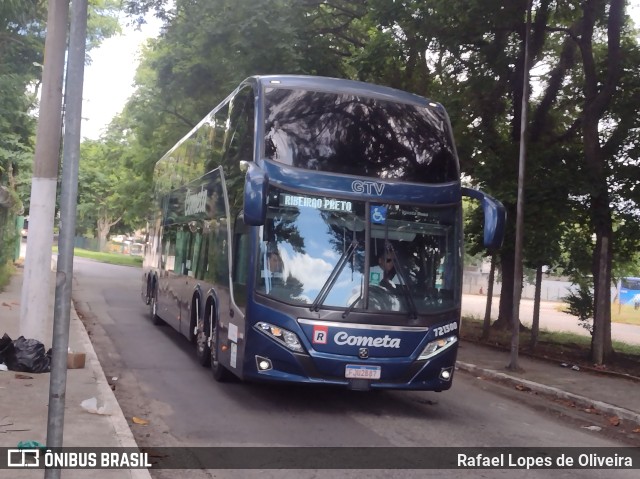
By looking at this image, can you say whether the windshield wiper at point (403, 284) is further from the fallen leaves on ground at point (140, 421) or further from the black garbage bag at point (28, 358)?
the black garbage bag at point (28, 358)

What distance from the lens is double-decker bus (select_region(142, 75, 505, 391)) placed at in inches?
338

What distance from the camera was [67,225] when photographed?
408 centimetres

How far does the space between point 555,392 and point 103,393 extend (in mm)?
6993

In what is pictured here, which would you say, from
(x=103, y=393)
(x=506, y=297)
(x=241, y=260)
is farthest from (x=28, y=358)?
(x=506, y=297)

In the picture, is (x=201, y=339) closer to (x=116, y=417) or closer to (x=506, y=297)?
(x=116, y=417)

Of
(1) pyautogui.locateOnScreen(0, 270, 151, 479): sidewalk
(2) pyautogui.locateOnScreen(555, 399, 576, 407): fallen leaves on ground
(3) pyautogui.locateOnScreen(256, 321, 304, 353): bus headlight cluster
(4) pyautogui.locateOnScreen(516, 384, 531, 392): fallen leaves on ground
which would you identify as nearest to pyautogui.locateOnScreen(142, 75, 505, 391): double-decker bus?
(3) pyautogui.locateOnScreen(256, 321, 304, 353): bus headlight cluster

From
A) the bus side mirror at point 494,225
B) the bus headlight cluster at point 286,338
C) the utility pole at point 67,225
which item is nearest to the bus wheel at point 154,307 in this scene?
the bus headlight cluster at point 286,338

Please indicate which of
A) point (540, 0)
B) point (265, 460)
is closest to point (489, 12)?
point (540, 0)

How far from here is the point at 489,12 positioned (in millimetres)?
15914

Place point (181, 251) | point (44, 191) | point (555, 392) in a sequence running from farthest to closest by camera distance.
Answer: point (181, 251) → point (555, 392) → point (44, 191)

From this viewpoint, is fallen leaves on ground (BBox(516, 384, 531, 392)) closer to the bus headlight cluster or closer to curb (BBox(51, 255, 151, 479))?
the bus headlight cluster

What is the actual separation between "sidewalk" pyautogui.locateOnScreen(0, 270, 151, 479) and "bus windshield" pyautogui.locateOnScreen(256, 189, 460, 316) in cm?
229

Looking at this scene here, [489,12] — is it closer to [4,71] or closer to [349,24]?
[349,24]

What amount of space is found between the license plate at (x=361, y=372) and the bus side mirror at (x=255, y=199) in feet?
6.45
